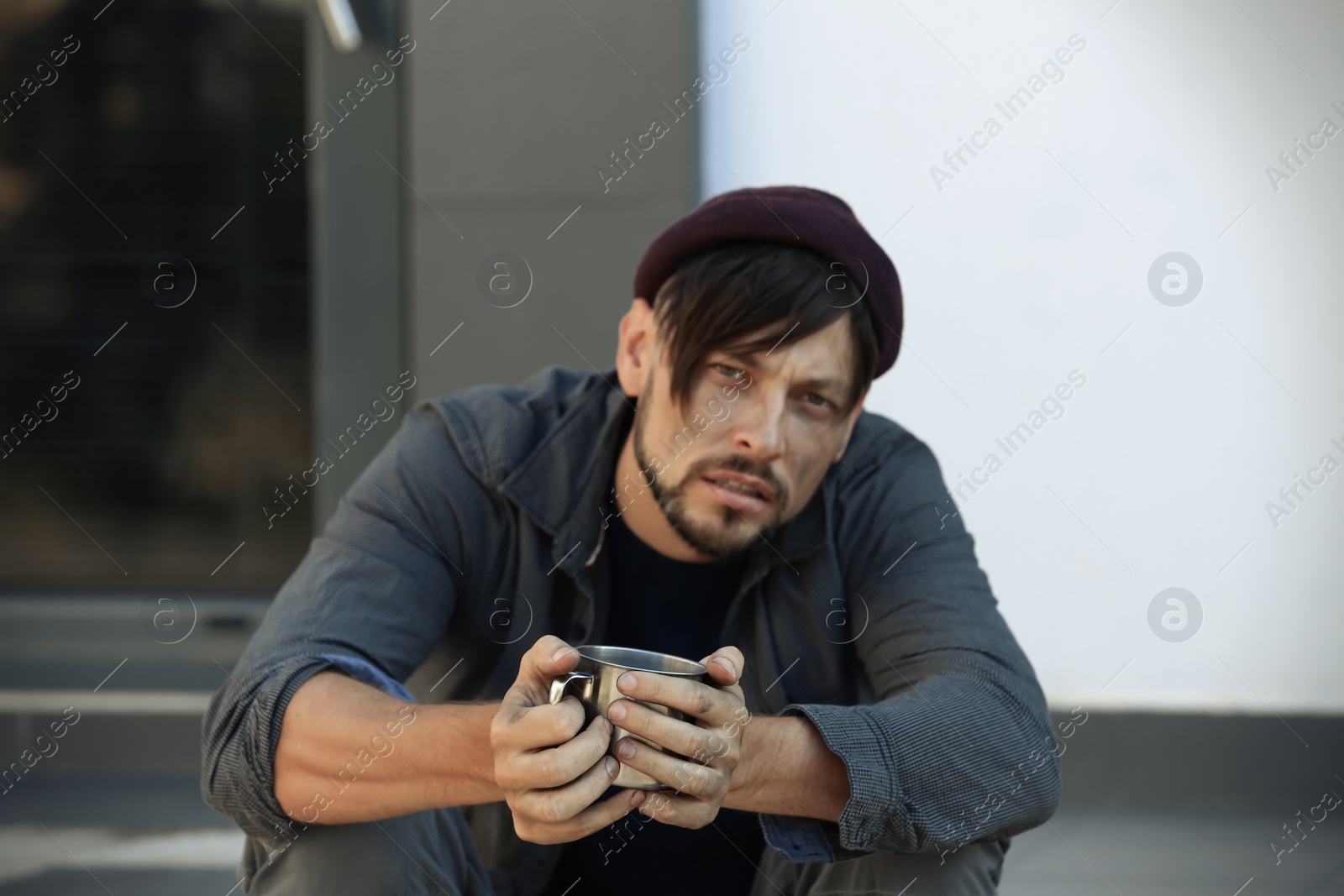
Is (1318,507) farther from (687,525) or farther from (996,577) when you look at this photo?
(687,525)

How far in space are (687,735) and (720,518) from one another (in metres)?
0.63

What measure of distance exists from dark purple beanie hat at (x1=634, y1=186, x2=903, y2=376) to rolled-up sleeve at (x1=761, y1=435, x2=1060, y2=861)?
1.24 ft

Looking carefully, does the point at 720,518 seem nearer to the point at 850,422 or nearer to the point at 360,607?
the point at 850,422

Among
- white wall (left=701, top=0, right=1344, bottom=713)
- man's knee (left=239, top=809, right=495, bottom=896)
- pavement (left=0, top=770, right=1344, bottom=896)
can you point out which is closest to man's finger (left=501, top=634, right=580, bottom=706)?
man's knee (left=239, top=809, right=495, bottom=896)

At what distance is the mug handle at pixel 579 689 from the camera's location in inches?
48.8

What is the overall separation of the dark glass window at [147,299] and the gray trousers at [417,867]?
3.10 meters

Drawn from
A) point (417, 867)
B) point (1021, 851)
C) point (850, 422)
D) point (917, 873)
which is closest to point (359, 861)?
point (417, 867)

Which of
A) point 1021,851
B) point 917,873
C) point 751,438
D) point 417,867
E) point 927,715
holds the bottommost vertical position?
point 1021,851

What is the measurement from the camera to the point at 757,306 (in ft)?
5.89

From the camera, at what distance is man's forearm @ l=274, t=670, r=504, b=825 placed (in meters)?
1.42

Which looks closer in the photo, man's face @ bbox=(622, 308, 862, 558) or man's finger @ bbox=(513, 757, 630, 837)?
man's finger @ bbox=(513, 757, 630, 837)

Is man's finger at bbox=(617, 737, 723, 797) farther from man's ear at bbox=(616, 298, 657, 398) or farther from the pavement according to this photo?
the pavement

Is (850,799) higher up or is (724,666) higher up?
(724,666)

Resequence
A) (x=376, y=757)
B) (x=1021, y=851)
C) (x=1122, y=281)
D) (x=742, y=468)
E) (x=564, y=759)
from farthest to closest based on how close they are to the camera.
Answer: (x=1122, y=281) < (x=1021, y=851) < (x=742, y=468) < (x=376, y=757) < (x=564, y=759)
